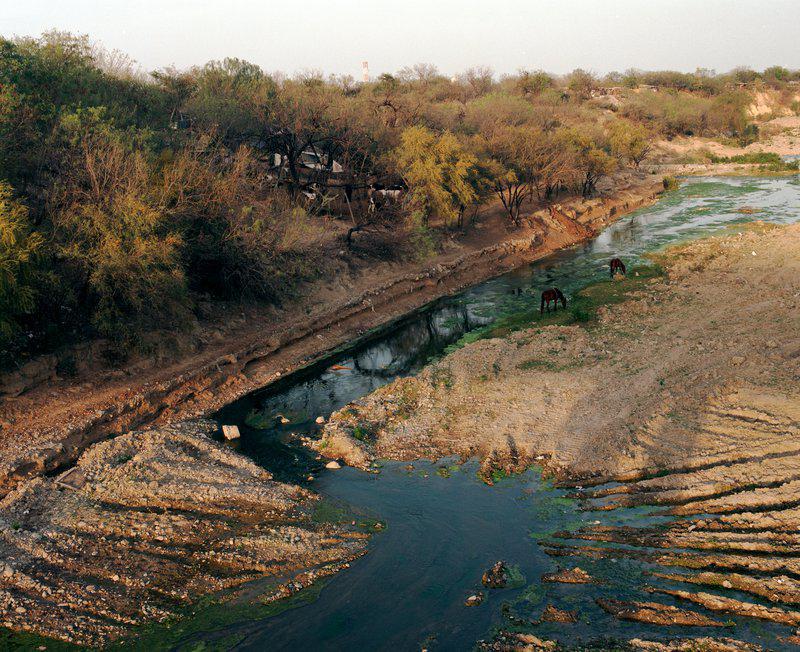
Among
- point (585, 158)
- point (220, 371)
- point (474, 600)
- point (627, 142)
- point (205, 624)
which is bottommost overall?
point (205, 624)

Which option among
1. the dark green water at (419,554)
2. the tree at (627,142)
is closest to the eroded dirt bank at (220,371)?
the dark green water at (419,554)

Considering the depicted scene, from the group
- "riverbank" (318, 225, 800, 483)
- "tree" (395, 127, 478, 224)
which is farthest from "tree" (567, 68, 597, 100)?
"riverbank" (318, 225, 800, 483)

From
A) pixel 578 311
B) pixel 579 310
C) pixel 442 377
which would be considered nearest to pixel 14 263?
pixel 442 377

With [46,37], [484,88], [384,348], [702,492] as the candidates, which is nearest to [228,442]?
[384,348]

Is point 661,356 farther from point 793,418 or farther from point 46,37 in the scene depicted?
point 46,37

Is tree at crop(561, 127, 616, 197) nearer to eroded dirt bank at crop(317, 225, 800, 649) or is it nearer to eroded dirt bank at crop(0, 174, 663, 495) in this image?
eroded dirt bank at crop(0, 174, 663, 495)

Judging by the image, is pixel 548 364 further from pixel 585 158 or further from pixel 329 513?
pixel 585 158
